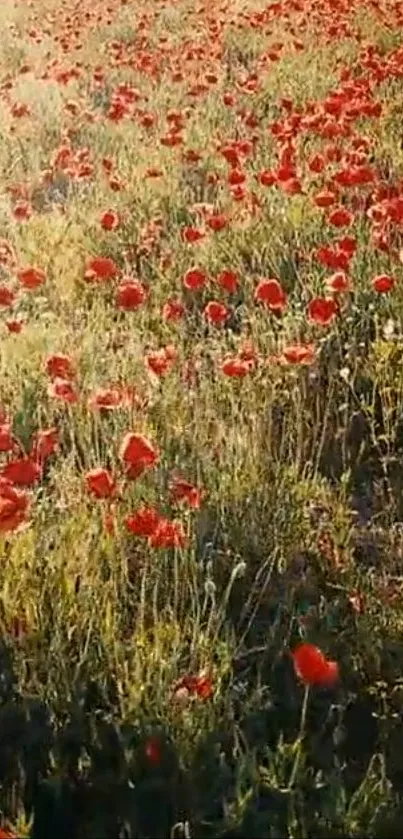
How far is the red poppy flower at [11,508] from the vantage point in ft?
8.04

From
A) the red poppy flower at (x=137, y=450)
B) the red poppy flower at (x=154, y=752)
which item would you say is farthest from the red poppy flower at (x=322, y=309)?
the red poppy flower at (x=154, y=752)

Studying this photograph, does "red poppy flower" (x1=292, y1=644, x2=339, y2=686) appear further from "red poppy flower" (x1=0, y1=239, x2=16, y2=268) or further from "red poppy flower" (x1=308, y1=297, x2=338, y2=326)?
"red poppy flower" (x1=0, y1=239, x2=16, y2=268)

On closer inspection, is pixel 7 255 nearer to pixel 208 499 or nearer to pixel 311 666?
pixel 208 499

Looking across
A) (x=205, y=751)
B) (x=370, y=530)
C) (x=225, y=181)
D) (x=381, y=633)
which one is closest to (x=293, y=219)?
(x=225, y=181)

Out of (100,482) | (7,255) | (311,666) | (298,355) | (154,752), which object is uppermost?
(7,255)

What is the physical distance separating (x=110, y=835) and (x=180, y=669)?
1.28 feet

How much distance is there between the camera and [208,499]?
304cm

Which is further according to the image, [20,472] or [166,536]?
[20,472]

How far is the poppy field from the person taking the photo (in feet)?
7.52

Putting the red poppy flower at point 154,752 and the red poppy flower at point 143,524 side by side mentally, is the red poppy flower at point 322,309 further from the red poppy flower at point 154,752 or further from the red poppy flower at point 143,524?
the red poppy flower at point 154,752

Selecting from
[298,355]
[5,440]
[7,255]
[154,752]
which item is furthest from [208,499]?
[7,255]

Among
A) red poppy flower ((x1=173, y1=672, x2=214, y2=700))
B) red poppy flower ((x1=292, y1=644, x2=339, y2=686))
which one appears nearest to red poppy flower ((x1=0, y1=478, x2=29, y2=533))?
red poppy flower ((x1=173, y1=672, x2=214, y2=700))

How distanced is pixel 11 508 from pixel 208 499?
70 cm

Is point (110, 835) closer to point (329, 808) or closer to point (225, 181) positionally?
point (329, 808)
